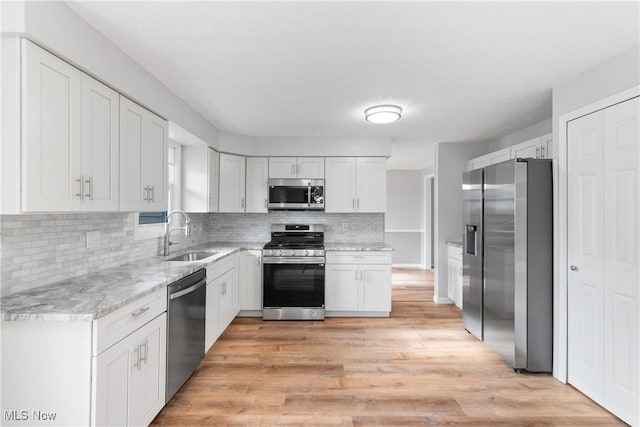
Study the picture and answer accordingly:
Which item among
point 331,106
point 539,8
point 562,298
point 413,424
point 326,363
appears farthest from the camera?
point 331,106

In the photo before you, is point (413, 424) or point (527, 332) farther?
point (527, 332)

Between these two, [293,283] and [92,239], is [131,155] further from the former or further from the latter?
[293,283]

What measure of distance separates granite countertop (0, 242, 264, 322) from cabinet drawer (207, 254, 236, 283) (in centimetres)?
37

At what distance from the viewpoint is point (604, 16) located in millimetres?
1802

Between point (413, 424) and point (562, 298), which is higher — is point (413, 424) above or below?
below

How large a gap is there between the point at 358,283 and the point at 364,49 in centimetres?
296

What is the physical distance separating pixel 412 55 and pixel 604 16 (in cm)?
101

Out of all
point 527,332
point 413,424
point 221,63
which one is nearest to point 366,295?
point 527,332

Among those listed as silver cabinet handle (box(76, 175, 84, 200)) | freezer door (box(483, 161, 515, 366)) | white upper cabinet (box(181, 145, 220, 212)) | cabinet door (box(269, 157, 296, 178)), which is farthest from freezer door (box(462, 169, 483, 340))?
silver cabinet handle (box(76, 175, 84, 200))

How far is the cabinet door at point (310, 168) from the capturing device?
184 inches

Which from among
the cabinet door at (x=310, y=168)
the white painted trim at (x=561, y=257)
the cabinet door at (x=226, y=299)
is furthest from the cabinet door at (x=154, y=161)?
the white painted trim at (x=561, y=257)

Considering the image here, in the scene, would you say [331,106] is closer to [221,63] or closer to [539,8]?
[221,63]

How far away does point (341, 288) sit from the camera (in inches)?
171

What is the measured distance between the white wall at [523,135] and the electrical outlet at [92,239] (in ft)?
14.9
